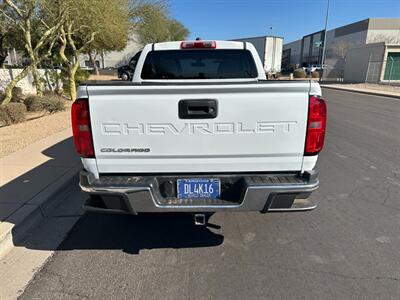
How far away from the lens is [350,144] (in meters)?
7.58

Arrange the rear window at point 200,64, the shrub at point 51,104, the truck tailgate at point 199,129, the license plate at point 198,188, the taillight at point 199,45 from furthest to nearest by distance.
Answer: the shrub at point 51,104
the rear window at point 200,64
the taillight at point 199,45
the license plate at point 198,188
the truck tailgate at point 199,129

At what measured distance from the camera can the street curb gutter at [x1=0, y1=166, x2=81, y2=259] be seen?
3.30 meters

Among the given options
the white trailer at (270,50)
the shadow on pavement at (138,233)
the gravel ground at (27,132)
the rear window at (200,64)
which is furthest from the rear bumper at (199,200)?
the white trailer at (270,50)

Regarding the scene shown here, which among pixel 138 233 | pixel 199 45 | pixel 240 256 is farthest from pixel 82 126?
pixel 199 45

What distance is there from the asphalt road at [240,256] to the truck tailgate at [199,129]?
37.2 inches

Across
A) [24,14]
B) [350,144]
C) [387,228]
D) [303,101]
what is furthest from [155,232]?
[24,14]

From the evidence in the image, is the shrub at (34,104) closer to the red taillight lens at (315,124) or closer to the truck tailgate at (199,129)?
the truck tailgate at (199,129)

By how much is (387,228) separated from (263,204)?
194 cm

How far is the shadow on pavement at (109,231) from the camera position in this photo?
3.31m

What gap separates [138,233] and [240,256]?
121cm

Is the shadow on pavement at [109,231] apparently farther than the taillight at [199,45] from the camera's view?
No

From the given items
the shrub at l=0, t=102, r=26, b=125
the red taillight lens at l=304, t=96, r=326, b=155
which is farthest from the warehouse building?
the red taillight lens at l=304, t=96, r=326, b=155

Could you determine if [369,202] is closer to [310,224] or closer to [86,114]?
[310,224]

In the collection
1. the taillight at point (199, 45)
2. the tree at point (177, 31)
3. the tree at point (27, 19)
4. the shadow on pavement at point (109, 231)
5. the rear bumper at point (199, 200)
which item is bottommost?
the shadow on pavement at point (109, 231)
